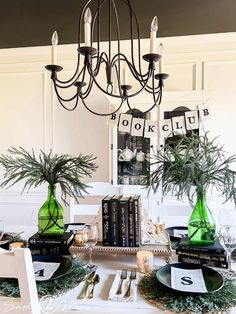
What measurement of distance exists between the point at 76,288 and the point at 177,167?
2.28ft

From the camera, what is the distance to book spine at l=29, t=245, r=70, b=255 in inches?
53.9

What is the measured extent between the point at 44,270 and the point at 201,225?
756 millimetres

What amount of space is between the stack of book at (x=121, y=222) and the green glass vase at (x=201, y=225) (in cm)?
27

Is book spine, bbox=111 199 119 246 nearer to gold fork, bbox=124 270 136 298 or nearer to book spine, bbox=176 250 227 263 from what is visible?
gold fork, bbox=124 270 136 298

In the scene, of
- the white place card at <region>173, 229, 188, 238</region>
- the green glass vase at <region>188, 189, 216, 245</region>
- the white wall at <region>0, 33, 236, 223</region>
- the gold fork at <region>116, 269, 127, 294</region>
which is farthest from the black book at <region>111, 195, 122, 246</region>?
the white wall at <region>0, 33, 236, 223</region>

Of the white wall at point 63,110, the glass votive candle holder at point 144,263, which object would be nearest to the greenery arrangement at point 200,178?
the glass votive candle holder at point 144,263

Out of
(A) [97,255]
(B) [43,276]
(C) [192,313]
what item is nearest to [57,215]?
(A) [97,255]

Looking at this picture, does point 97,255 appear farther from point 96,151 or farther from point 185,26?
point 185,26

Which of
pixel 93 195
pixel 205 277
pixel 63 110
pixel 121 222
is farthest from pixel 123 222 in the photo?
pixel 63 110

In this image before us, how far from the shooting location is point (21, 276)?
0.77 metres

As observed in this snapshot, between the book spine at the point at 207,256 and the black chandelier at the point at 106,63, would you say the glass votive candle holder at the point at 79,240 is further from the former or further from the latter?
the black chandelier at the point at 106,63

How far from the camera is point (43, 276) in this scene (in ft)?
3.59

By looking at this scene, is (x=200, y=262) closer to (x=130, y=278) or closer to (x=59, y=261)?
(x=130, y=278)

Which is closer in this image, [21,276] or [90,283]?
[21,276]
